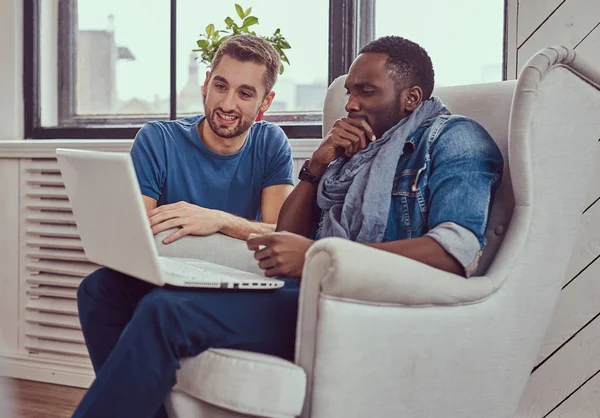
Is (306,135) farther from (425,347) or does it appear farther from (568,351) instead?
(425,347)

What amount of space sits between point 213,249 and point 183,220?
10cm

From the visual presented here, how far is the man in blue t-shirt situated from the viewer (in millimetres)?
1345

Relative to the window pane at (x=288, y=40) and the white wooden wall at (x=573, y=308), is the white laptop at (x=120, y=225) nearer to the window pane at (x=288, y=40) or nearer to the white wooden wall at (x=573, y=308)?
the white wooden wall at (x=573, y=308)

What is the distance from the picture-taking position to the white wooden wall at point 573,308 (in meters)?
2.03

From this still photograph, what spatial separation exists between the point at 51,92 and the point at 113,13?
1.37ft

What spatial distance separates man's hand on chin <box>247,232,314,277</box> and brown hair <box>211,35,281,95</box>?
84 cm

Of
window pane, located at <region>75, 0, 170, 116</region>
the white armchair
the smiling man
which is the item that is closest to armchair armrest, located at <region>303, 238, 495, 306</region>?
the white armchair

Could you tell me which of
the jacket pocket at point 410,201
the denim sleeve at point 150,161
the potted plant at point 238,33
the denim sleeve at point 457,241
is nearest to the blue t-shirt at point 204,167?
the denim sleeve at point 150,161

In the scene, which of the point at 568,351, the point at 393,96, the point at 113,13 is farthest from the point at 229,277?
the point at 113,13

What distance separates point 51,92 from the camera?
3.21m

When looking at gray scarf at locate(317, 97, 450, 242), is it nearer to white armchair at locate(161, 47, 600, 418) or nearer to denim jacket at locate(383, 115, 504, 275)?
denim jacket at locate(383, 115, 504, 275)

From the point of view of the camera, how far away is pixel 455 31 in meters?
2.58

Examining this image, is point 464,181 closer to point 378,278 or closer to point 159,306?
point 378,278

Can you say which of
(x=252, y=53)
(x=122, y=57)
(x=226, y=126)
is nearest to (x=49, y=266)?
(x=122, y=57)
